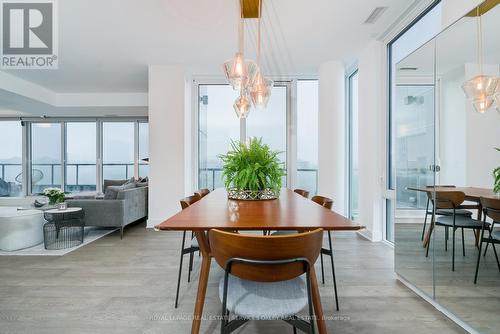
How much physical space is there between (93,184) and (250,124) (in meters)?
5.41

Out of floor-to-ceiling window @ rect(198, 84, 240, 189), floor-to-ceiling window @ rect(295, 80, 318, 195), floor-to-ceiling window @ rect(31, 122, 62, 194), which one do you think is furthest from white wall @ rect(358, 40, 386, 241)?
floor-to-ceiling window @ rect(31, 122, 62, 194)

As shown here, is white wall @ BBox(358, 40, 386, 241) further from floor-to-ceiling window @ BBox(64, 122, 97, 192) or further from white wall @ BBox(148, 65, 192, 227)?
floor-to-ceiling window @ BBox(64, 122, 97, 192)

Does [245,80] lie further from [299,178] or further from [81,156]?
[81,156]

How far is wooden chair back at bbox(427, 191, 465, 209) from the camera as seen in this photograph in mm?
1734

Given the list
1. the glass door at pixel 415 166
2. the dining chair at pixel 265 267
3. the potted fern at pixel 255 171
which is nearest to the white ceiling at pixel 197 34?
the glass door at pixel 415 166

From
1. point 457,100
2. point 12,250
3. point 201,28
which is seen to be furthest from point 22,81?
point 457,100

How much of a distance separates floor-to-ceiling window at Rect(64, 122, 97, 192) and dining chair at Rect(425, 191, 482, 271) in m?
7.93

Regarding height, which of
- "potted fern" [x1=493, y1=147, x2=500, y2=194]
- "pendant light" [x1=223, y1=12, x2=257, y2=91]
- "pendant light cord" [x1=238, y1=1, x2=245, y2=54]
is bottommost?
"potted fern" [x1=493, y1=147, x2=500, y2=194]

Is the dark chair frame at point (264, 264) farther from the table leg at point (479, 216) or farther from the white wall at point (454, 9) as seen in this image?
the white wall at point (454, 9)

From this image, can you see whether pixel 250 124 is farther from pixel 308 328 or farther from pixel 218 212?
pixel 308 328

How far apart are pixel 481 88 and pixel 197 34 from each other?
318cm

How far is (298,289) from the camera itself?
1242mm

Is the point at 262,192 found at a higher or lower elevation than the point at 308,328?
higher

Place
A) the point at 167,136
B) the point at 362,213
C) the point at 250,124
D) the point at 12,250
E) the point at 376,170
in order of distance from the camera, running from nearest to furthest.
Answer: the point at 12,250 → the point at 376,170 → the point at 362,213 → the point at 167,136 → the point at 250,124
